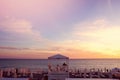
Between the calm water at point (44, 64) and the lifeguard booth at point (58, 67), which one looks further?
the calm water at point (44, 64)

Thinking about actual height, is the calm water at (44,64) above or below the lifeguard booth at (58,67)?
above

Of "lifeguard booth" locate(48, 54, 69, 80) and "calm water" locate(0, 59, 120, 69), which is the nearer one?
"lifeguard booth" locate(48, 54, 69, 80)

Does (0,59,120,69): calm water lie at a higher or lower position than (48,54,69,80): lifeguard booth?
higher

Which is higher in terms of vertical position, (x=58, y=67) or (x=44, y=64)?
(x=44, y=64)

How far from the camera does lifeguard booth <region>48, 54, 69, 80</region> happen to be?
8086 mm

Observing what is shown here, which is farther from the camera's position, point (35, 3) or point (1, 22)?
point (1, 22)

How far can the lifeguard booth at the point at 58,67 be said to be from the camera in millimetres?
8086

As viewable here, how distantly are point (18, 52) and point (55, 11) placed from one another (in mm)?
7505

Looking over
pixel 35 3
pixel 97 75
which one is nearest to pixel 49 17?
pixel 35 3

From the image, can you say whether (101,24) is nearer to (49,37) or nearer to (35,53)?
(49,37)

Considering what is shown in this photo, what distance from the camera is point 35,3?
739 centimetres

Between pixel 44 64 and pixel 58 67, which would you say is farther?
pixel 44 64

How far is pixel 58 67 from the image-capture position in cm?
873

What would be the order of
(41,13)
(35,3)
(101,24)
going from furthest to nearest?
(101,24) < (41,13) < (35,3)
